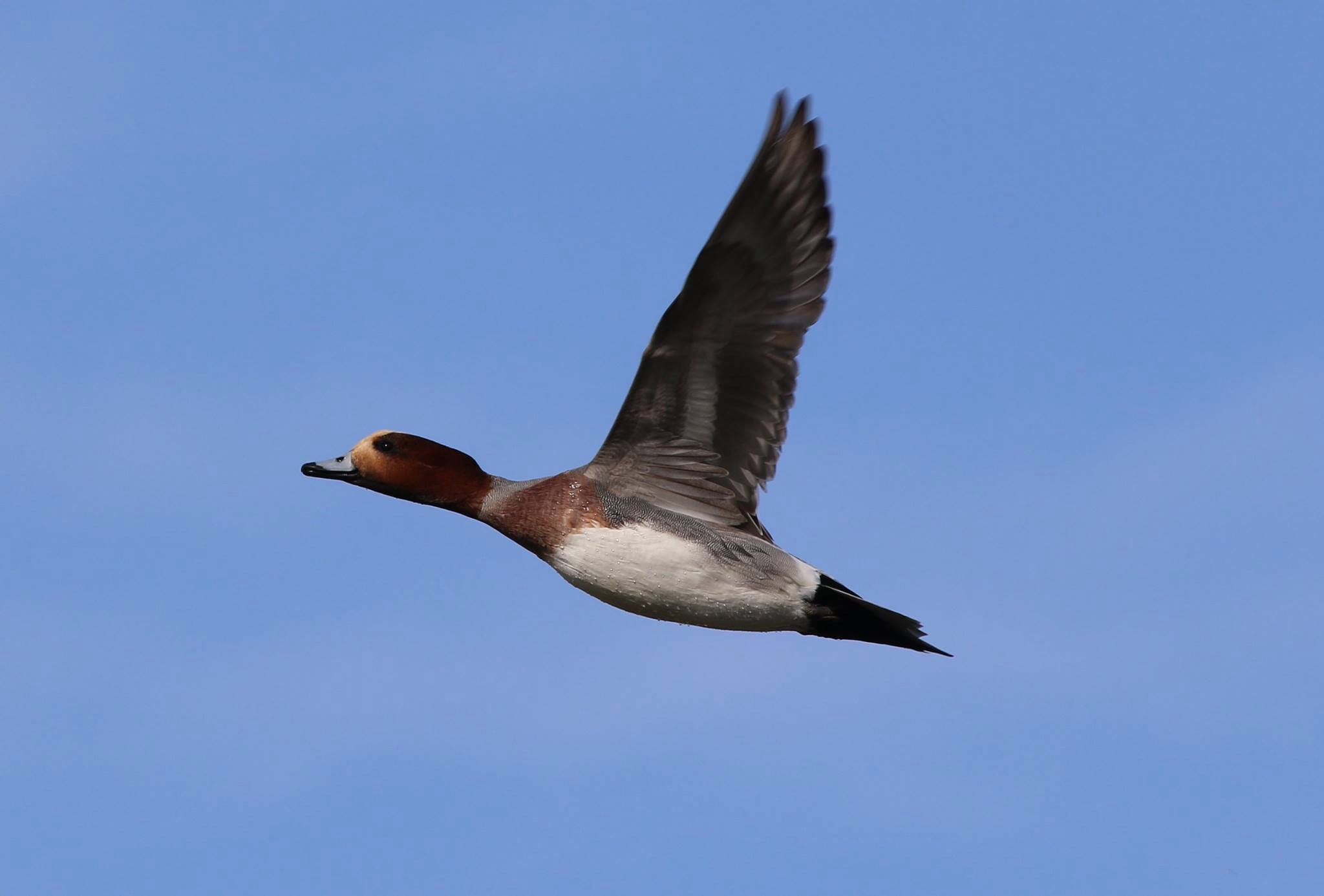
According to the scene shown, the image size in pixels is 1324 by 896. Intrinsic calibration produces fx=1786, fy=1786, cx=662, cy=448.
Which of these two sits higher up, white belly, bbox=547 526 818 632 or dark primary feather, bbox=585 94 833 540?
dark primary feather, bbox=585 94 833 540

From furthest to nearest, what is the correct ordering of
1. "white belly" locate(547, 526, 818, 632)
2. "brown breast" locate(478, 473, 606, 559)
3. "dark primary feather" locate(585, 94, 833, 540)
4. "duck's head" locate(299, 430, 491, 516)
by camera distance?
1. "duck's head" locate(299, 430, 491, 516)
2. "brown breast" locate(478, 473, 606, 559)
3. "white belly" locate(547, 526, 818, 632)
4. "dark primary feather" locate(585, 94, 833, 540)

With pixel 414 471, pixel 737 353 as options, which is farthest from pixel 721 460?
pixel 414 471

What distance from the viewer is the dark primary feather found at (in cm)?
931

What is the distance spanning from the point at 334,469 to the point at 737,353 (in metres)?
2.72

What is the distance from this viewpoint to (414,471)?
34.6 feet

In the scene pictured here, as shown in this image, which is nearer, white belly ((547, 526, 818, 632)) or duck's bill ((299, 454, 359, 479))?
white belly ((547, 526, 818, 632))

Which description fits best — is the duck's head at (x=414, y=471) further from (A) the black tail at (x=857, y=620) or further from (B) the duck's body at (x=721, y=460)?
(A) the black tail at (x=857, y=620)

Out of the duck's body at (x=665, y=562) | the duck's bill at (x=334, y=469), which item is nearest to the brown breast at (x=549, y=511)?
the duck's body at (x=665, y=562)

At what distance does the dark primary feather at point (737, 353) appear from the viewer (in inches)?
367

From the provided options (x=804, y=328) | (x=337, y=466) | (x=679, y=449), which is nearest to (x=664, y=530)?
(x=679, y=449)

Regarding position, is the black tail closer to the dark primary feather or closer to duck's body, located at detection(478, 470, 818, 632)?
duck's body, located at detection(478, 470, 818, 632)

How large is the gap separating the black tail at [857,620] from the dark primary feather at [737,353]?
0.55 metres

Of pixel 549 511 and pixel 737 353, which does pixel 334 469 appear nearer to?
pixel 549 511

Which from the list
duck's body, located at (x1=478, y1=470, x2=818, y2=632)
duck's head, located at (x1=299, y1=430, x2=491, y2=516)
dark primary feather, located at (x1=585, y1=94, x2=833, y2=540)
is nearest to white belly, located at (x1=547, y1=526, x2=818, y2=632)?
duck's body, located at (x1=478, y1=470, x2=818, y2=632)
